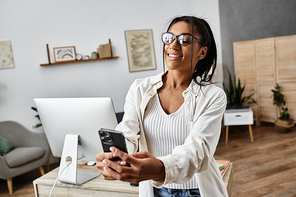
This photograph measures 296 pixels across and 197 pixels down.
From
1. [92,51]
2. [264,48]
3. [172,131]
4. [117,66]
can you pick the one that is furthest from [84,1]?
[172,131]

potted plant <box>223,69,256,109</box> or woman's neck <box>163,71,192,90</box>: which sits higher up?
woman's neck <box>163,71,192,90</box>

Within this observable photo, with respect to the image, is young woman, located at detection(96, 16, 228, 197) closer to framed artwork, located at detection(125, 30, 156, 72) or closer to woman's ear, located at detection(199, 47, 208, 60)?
woman's ear, located at detection(199, 47, 208, 60)

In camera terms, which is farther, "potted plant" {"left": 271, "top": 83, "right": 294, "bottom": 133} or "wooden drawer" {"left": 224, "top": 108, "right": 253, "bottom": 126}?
"potted plant" {"left": 271, "top": 83, "right": 294, "bottom": 133}

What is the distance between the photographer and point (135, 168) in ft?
2.36

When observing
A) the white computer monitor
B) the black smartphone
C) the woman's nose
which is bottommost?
the white computer monitor

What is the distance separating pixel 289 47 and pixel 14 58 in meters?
4.55

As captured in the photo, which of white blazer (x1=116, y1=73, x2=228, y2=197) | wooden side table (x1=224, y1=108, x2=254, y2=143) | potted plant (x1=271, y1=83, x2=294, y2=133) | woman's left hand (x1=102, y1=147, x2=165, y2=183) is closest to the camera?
woman's left hand (x1=102, y1=147, x2=165, y2=183)

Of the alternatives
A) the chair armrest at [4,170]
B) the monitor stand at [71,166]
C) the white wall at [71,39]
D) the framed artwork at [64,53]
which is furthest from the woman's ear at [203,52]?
the framed artwork at [64,53]

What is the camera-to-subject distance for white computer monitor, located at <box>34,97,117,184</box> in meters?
1.43

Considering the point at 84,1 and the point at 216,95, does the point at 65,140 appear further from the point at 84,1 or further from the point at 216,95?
the point at 84,1

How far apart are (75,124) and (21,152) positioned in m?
2.42

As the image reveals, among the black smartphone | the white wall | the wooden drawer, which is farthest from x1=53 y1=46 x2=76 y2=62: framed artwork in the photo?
the black smartphone

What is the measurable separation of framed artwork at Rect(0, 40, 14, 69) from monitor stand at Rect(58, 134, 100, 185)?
3.07m

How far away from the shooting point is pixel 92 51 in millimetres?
4547
